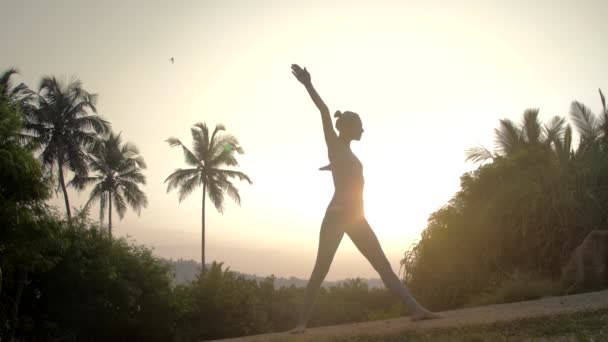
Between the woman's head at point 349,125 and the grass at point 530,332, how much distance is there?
317cm

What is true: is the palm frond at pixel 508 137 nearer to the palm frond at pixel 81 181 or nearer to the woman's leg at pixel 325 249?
the woman's leg at pixel 325 249

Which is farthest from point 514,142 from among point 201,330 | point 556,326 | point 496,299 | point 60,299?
point 556,326

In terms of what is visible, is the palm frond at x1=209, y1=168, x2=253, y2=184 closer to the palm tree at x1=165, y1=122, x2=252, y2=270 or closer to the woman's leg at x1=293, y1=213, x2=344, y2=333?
the palm tree at x1=165, y1=122, x2=252, y2=270

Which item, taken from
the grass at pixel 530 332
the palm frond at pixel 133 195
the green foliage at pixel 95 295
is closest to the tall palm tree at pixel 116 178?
the palm frond at pixel 133 195

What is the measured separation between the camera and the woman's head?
318 inches

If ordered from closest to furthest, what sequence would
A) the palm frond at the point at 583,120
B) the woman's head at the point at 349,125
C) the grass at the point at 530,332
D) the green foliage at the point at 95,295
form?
the grass at the point at 530,332
the woman's head at the point at 349,125
the green foliage at the point at 95,295
the palm frond at the point at 583,120

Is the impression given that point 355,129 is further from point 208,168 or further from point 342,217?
point 208,168

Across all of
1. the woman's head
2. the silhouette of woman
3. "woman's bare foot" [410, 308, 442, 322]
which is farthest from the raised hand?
"woman's bare foot" [410, 308, 442, 322]

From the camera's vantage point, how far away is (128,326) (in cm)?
1806

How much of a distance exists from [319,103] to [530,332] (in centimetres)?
406

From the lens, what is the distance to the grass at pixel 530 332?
4707 millimetres

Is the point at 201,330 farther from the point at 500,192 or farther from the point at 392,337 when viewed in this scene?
the point at 392,337

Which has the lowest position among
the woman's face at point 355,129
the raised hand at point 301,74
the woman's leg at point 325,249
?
the woman's leg at point 325,249

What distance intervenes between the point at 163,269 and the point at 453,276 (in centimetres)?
992
